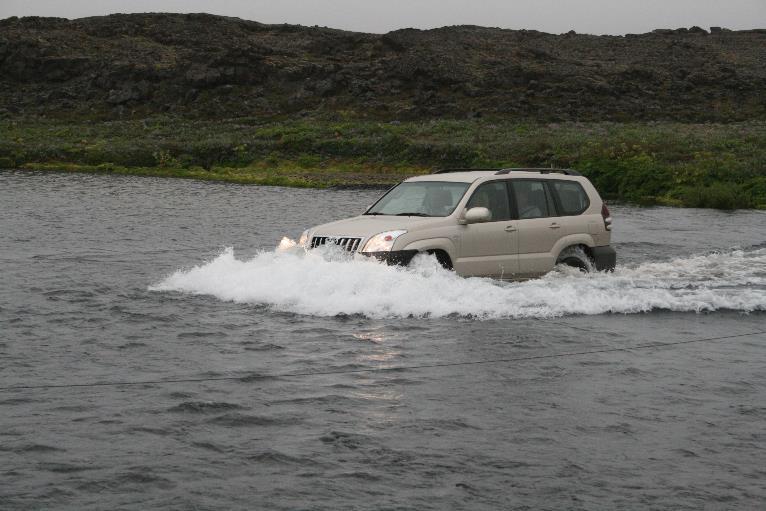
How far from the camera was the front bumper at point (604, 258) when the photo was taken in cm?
1554

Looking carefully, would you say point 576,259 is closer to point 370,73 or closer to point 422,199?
point 422,199

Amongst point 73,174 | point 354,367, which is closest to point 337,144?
point 73,174

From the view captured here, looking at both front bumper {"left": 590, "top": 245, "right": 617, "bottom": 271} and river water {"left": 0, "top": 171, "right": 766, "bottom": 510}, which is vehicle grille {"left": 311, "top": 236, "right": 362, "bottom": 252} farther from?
front bumper {"left": 590, "top": 245, "right": 617, "bottom": 271}

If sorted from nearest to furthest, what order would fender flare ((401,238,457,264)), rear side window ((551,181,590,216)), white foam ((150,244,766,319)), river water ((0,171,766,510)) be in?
river water ((0,171,766,510)), white foam ((150,244,766,319)), fender flare ((401,238,457,264)), rear side window ((551,181,590,216))

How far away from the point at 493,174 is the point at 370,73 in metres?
74.4

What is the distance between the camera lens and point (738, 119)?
7869 cm

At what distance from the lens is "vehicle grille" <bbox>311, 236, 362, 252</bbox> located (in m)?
13.4

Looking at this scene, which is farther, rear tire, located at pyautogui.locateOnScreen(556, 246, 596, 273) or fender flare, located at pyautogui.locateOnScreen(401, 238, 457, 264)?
rear tire, located at pyautogui.locateOnScreen(556, 246, 596, 273)

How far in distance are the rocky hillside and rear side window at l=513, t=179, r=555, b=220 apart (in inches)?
2392

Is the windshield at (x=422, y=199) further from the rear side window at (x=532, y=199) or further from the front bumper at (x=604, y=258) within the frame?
the front bumper at (x=604, y=258)

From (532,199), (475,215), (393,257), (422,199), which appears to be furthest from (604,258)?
(393,257)

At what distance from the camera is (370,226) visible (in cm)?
1382

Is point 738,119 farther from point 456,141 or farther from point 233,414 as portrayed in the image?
point 233,414

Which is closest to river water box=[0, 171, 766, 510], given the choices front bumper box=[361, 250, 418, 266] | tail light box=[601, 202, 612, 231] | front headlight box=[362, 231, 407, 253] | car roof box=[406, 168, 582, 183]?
front bumper box=[361, 250, 418, 266]
